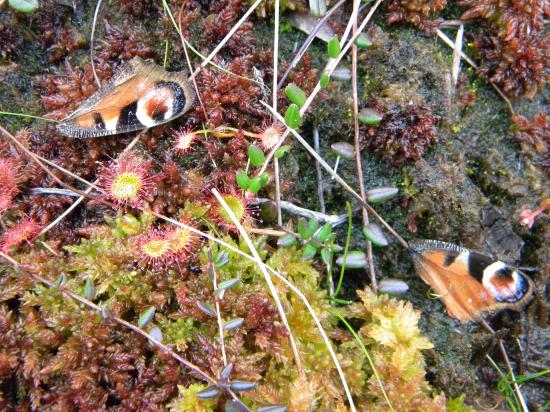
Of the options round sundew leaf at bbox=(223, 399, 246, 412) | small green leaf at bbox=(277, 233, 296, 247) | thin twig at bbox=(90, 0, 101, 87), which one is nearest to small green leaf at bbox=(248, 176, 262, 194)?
small green leaf at bbox=(277, 233, 296, 247)

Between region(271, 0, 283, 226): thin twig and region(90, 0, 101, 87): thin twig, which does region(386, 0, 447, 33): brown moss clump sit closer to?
region(271, 0, 283, 226): thin twig

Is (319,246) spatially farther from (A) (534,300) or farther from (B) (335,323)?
(A) (534,300)

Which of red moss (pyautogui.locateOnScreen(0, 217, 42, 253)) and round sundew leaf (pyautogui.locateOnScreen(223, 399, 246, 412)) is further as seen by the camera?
red moss (pyautogui.locateOnScreen(0, 217, 42, 253))

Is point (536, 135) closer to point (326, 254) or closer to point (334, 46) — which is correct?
point (334, 46)

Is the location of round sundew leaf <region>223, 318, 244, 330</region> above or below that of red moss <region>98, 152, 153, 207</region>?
below

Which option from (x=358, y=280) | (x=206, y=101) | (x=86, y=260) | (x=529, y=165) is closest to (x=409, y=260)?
(x=358, y=280)

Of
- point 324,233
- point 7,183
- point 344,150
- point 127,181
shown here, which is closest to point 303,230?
point 324,233
